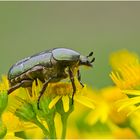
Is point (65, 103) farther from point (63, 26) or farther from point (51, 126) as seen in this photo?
point (63, 26)

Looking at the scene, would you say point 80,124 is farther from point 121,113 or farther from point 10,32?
point 10,32

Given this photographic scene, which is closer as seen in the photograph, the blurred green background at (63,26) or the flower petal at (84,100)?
the flower petal at (84,100)

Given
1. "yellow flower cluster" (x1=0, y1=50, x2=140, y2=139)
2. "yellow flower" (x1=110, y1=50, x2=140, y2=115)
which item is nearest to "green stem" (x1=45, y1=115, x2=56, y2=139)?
"yellow flower cluster" (x1=0, y1=50, x2=140, y2=139)

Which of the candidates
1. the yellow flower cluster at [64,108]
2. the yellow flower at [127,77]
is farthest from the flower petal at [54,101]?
the yellow flower at [127,77]

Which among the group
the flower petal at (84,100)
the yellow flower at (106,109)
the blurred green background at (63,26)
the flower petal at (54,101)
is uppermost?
A: the flower petal at (54,101)

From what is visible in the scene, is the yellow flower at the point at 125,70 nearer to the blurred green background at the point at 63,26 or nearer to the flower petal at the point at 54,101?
the flower petal at the point at 54,101

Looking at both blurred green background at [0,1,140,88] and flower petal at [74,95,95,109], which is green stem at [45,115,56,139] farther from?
blurred green background at [0,1,140,88]

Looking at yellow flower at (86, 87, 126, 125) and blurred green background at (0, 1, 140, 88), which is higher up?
yellow flower at (86, 87, 126, 125)
